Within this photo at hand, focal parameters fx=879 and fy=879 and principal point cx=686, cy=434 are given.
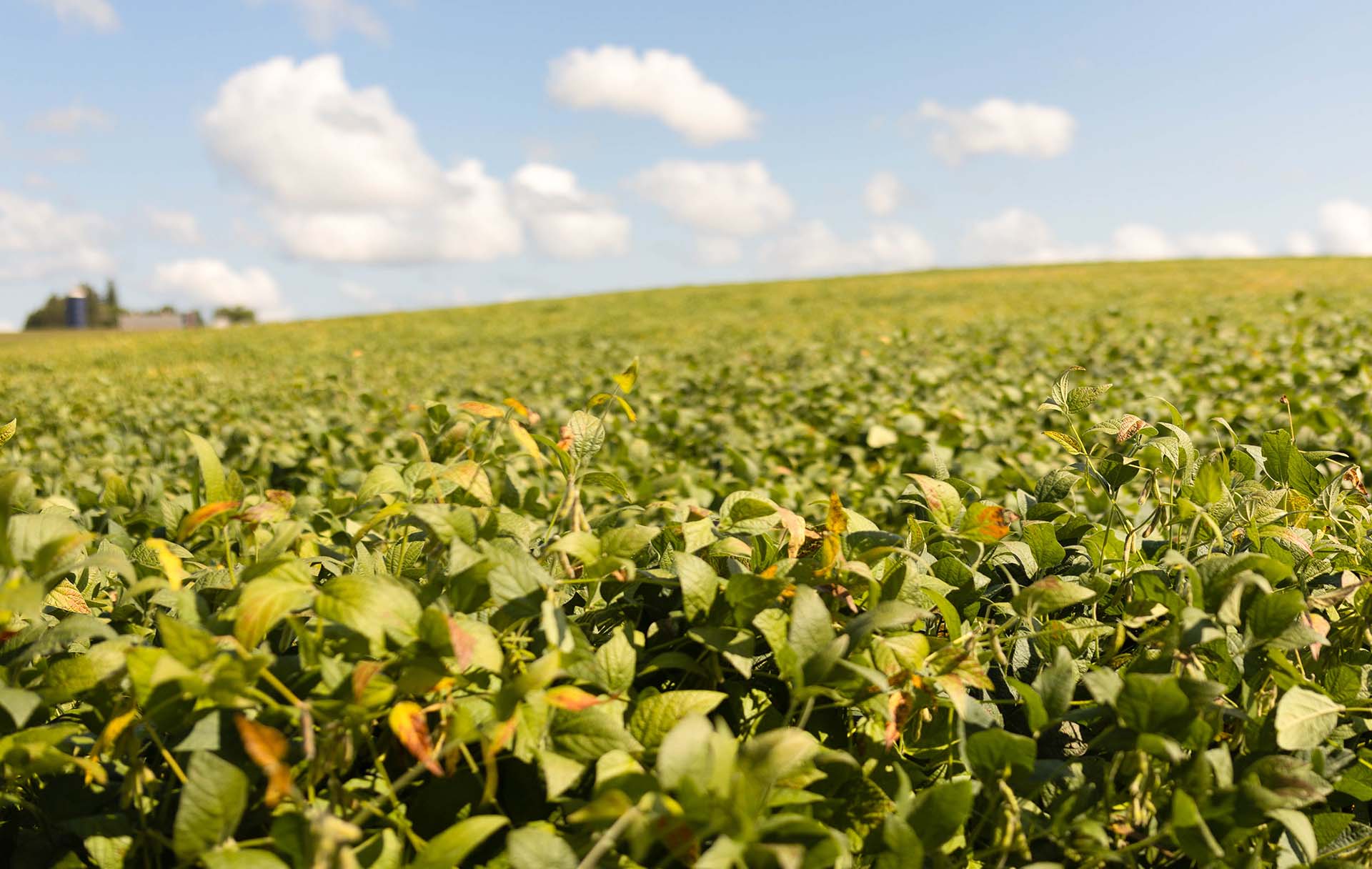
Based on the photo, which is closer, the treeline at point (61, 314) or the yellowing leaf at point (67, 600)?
the yellowing leaf at point (67, 600)

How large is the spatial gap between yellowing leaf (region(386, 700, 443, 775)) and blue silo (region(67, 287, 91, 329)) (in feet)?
256

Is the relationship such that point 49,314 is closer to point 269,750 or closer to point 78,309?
point 78,309

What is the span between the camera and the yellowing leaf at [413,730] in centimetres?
99

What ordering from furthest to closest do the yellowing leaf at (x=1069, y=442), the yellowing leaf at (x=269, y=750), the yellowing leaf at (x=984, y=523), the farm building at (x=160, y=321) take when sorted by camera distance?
the farm building at (x=160, y=321) < the yellowing leaf at (x=1069, y=442) < the yellowing leaf at (x=984, y=523) < the yellowing leaf at (x=269, y=750)

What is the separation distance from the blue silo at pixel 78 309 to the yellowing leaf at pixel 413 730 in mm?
78102

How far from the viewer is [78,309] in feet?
223

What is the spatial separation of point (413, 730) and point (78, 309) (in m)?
82.4

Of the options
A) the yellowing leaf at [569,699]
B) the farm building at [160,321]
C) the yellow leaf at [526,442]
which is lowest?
the yellowing leaf at [569,699]

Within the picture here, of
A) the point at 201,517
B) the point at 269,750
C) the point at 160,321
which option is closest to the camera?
the point at 269,750

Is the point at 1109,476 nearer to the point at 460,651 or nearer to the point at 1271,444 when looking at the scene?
the point at 1271,444

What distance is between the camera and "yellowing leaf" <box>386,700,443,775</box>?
987 millimetres

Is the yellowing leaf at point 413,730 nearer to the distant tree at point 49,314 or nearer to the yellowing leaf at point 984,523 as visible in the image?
the yellowing leaf at point 984,523

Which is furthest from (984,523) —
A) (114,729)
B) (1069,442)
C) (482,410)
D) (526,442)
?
(114,729)

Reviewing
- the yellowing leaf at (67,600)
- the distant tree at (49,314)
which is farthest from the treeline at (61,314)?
the yellowing leaf at (67,600)
